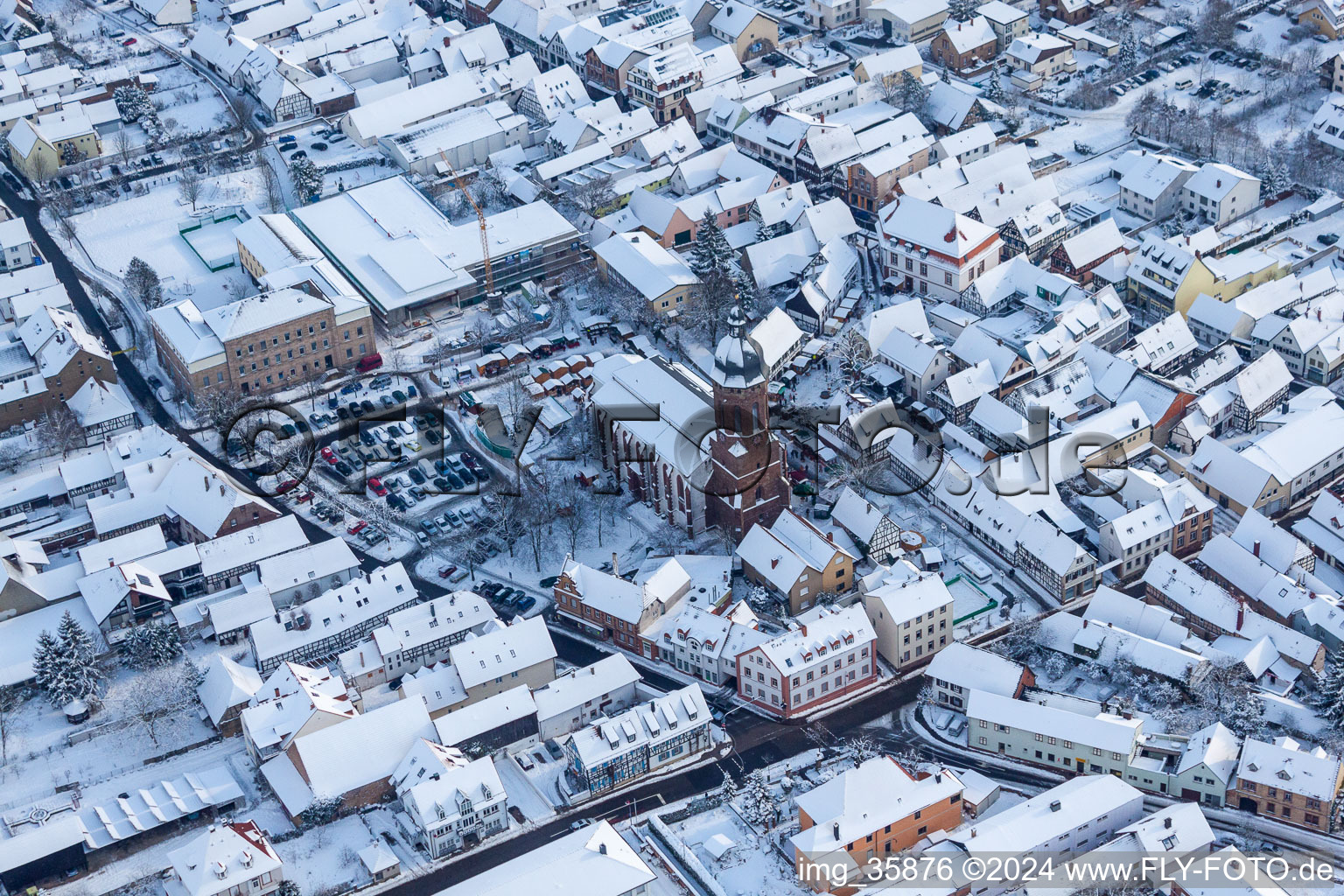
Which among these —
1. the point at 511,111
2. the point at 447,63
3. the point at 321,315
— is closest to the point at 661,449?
the point at 321,315

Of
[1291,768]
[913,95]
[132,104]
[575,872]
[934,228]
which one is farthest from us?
[132,104]

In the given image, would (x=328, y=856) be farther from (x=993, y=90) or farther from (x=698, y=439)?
(x=993, y=90)

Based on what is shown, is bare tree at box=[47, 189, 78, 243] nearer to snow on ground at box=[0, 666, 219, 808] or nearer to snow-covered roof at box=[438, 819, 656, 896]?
snow on ground at box=[0, 666, 219, 808]

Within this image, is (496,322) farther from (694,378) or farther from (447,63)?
(447,63)

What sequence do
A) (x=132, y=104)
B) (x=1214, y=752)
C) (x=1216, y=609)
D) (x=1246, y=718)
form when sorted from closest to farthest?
(x=1214, y=752) < (x=1246, y=718) < (x=1216, y=609) < (x=132, y=104)

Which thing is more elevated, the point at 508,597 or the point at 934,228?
the point at 934,228

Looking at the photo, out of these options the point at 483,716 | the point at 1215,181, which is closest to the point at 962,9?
the point at 1215,181

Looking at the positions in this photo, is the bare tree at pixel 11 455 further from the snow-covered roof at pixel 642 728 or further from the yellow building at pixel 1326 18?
the yellow building at pixel 1326 18
